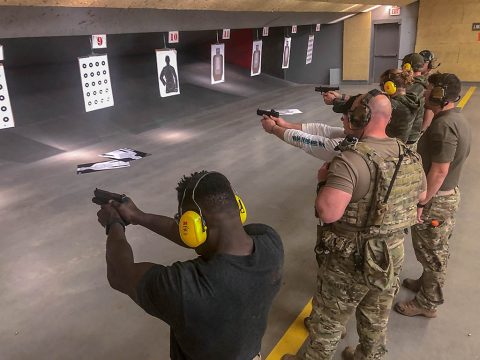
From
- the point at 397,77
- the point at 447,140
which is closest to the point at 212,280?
the point at 447,140

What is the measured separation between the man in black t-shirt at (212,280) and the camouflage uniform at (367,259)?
0.68m

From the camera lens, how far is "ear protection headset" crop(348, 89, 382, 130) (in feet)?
6.62

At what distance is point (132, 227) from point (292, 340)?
2262mm

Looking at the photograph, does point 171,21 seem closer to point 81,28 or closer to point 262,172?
point 81,28

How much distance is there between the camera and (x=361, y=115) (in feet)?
6.65

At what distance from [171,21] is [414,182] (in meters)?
5.99

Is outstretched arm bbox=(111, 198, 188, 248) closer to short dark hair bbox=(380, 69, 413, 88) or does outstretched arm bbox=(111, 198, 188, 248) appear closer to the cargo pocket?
the cargo pocket

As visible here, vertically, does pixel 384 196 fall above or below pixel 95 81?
below

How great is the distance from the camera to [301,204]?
4.94 m

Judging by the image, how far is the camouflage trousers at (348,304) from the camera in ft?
6.86

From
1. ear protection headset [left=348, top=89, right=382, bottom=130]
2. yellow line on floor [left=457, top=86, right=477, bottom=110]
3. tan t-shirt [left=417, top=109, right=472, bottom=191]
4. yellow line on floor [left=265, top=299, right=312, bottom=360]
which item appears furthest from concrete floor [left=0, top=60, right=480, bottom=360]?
ear protection headset [left=348, top=89, right=382, bottom=130]

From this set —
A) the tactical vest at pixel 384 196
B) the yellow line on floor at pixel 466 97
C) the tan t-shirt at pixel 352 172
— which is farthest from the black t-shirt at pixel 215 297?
the yellow line on floor at pixel 466 97

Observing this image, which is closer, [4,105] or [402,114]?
[402,114]

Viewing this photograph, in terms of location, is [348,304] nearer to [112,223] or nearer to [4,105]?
[112,223]
